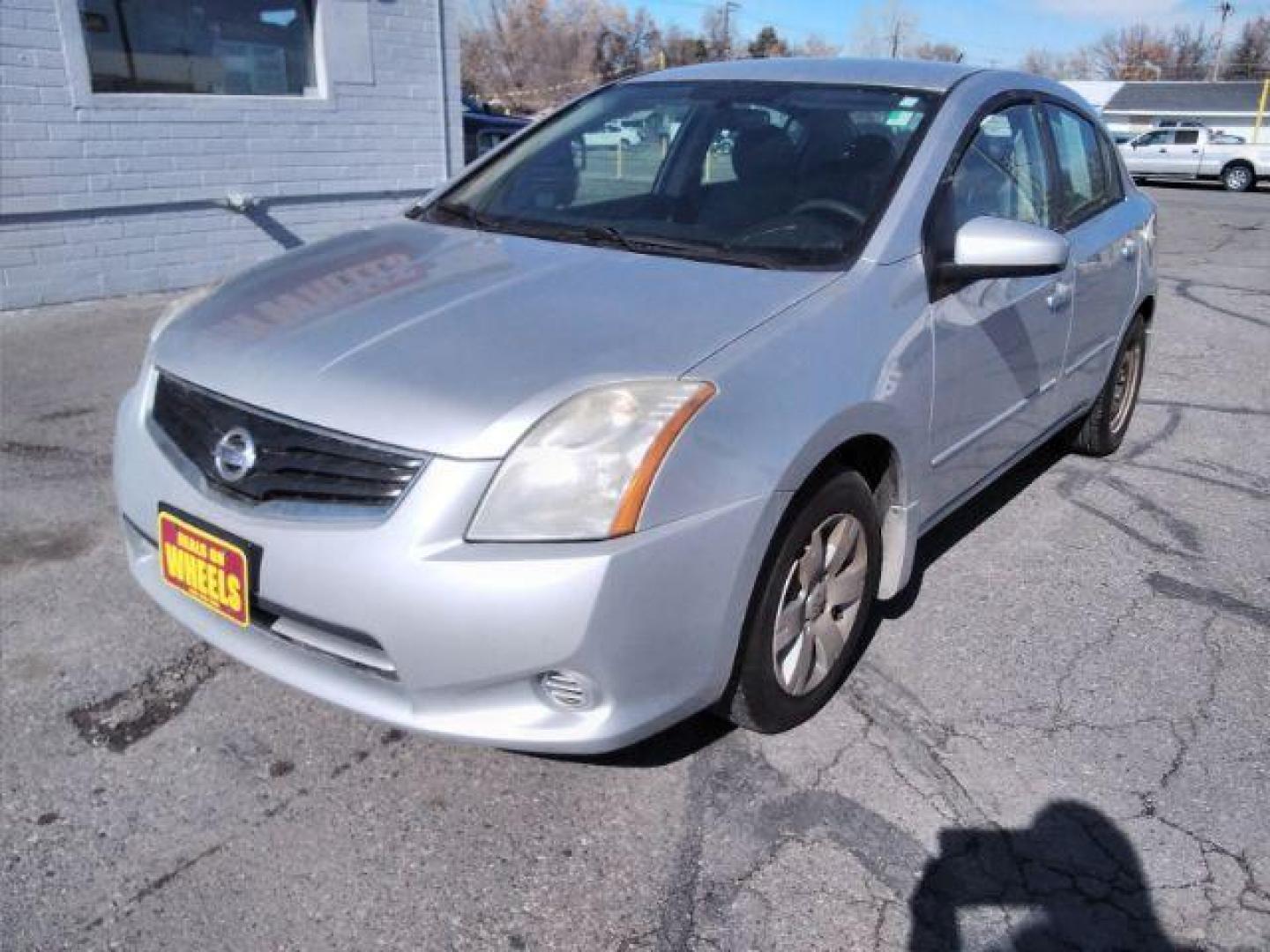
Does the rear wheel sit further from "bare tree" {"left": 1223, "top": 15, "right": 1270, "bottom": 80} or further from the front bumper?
"bare tree" {"left": 1223, "top": 15, "right": 1270, "bottom": 80}

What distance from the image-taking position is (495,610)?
1970 mm

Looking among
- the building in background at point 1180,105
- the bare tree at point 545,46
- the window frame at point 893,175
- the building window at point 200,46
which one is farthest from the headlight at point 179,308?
the bare tree at point 545,46

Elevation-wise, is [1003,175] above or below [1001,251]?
above

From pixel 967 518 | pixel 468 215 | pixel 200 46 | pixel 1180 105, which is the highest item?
pixel 200 46

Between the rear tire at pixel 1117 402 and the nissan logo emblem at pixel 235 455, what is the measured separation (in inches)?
141

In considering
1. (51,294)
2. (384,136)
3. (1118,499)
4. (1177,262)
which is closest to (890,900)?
(1118,499)

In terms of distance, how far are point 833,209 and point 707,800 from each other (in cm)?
160

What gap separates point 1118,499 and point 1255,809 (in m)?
2.08

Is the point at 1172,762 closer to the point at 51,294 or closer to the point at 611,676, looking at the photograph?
the point at 611,676

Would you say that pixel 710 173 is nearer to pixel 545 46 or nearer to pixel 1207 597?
pixel 1207 597

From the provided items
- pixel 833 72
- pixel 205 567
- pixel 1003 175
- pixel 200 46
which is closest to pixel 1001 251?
pixel 1003 175

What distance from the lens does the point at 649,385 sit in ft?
6.86

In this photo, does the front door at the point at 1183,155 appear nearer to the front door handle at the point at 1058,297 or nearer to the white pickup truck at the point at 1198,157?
the white pickup truck at the point at 1198,157

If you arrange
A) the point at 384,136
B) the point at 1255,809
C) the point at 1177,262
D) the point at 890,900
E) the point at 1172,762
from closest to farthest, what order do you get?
the point at 890,900, the point at 1255,809, the point at 1172,762, the point at 384,136, the point at 1177,262
